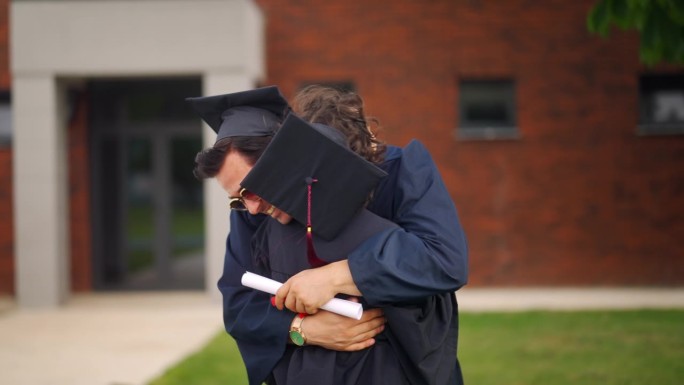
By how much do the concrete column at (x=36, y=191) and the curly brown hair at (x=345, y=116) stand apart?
35.6ft

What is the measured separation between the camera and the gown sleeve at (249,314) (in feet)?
8.52

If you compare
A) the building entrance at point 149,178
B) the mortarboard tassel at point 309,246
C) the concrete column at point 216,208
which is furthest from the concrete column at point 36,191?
the mortarboard tassel at point 309,246

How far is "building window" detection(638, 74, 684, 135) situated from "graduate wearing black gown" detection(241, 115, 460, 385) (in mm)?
11948

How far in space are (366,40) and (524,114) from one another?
264 cm

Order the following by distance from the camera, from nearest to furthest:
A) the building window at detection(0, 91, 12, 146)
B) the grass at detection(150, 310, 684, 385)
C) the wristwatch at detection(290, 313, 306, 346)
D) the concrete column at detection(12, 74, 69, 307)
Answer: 1. the wristwatch at detection(290, 313, 306, 346)
2. the grass at detection(150, 310, 684, 385)
3. the concrete column at detection(12, 74, 69, 307)
4. the building window at detection(0, 91, 12, 146)

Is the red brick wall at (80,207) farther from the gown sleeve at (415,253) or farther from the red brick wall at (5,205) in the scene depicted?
the gown sleeve at (415,253)

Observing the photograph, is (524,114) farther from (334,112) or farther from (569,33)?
(334,112)

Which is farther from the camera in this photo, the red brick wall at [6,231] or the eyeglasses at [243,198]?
the red brick wall at [6,231]

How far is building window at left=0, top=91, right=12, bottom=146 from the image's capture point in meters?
13.9

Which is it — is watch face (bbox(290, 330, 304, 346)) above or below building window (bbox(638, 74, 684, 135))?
below

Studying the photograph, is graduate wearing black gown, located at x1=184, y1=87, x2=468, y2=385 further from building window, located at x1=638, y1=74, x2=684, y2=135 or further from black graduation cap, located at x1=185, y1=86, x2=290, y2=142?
building window, located at x1=638, y1=74, x2=684, y2=135

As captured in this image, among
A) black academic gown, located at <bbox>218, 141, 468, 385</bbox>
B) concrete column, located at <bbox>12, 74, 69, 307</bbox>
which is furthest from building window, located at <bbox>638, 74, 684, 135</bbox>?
black academic gown, located at <bbox>218, 141, 468, 385</bbox>

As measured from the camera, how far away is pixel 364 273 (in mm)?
2340

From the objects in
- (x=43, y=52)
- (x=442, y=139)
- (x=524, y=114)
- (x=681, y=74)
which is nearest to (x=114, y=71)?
(x=43, y=52)
